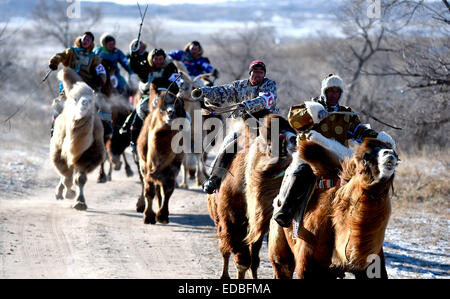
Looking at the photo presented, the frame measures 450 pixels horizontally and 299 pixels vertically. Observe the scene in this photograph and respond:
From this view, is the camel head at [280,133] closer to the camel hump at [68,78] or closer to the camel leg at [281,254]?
the camel leg at [281,254]

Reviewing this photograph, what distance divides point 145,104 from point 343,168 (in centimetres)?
713

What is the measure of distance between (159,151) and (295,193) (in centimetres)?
533

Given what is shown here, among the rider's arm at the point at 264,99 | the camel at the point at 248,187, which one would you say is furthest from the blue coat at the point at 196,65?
the camel at the point at 248,187

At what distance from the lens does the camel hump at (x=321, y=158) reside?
254 inches

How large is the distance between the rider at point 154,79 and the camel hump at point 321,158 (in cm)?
529

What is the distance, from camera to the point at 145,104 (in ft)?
41.2

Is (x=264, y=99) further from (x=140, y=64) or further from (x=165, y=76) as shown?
(x=140, y=64)

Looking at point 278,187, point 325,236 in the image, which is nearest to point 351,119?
point 278,187

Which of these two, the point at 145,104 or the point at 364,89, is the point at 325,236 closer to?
the point at 145,104

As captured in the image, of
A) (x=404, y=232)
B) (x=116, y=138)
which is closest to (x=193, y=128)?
A: (x=116, y=138)

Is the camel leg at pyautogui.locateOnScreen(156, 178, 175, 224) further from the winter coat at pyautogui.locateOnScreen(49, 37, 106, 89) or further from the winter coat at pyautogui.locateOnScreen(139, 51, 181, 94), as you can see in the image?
the winter coat at pyautogui.locateOnScreen(49, 37, 106, 89)

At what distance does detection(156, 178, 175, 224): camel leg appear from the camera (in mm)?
11523

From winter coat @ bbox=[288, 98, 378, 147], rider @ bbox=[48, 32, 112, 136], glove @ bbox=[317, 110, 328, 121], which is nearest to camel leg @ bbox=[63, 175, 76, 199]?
rider @ bbox=[48, 32, 112, 136]

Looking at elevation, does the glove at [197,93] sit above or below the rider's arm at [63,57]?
below
